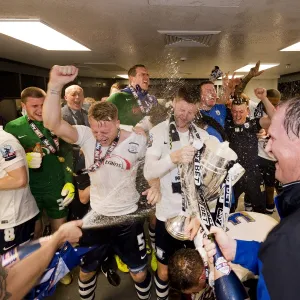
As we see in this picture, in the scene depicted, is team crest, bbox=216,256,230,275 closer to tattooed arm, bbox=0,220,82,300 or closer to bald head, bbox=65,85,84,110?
tattooed arm, bbox=0,220,82,300

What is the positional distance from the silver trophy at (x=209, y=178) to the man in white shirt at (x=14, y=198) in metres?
1.08

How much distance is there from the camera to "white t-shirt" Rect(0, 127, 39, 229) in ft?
5.30

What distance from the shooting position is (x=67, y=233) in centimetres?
118

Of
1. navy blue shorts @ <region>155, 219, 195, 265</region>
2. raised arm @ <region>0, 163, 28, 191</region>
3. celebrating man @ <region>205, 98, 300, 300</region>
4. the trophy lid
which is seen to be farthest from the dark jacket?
raised arm @ <region>0, 163, 28, 191</region>

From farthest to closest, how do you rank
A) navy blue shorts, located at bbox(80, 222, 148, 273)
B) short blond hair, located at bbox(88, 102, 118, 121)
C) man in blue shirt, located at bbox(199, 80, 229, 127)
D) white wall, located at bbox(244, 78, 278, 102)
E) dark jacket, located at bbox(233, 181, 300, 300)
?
white wall, located at bbox(244, 78, 278, 102)
man in blue shirt, located at bbox(199, 80, 229, 127)
navy blue shorts, located at bbox(80, 222, 148, 273)
short blond hair, located at bbox(88, 102, 118, 121)
dark jacket, located at bbox(233, 181, 300, 300)

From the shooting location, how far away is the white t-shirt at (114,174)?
166 cm

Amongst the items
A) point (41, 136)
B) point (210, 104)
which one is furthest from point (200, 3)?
point (41, 136)

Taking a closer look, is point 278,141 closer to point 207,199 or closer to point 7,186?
point 207,199

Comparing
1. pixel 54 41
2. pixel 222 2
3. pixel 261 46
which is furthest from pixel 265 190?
pixel 54 41

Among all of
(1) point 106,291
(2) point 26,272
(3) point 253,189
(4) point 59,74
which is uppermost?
(4) point 59,74

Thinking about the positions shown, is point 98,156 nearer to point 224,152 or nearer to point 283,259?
point 224,152

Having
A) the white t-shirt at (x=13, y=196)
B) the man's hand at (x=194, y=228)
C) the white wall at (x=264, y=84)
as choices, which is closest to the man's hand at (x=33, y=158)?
the white t-shirt at (x=13, y=196)

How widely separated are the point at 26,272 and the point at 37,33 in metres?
2.73

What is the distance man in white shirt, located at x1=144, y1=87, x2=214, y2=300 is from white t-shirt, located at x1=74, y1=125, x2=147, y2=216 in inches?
6.4
